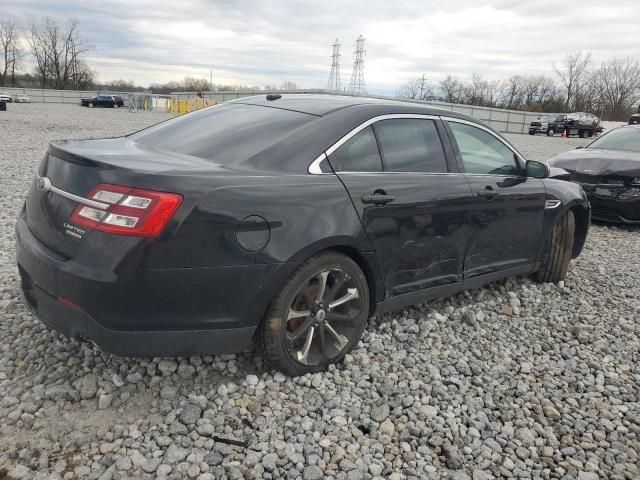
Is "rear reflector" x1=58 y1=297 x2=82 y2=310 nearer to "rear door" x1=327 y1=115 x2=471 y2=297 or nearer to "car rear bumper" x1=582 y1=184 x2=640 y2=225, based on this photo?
"rear door" x1=327 y1=115 x2=471 y2=297

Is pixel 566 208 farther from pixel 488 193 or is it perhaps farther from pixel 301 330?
pixel 301 330

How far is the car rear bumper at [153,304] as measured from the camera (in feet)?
7.84

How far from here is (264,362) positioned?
3.00 meters

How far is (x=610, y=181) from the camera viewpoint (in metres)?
7.32

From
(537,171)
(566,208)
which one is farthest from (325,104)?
(566,208)

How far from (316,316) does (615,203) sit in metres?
6.06

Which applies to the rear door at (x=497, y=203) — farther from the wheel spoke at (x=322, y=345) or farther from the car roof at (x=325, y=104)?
the wheel spoke at (x=322, y=345)

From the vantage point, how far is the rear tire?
484 cm

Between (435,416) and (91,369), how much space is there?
1908mm

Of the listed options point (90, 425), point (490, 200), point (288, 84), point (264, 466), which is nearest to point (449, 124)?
point (490, 200)

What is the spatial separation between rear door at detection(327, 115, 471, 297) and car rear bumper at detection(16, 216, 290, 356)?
0.77 metres

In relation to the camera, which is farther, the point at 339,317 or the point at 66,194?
the point at 339,317

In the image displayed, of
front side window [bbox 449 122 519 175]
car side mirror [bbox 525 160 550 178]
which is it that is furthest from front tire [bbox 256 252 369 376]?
car side mirror [bbox 525 160 550 178]

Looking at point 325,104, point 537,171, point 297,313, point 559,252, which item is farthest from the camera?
point 559,252
